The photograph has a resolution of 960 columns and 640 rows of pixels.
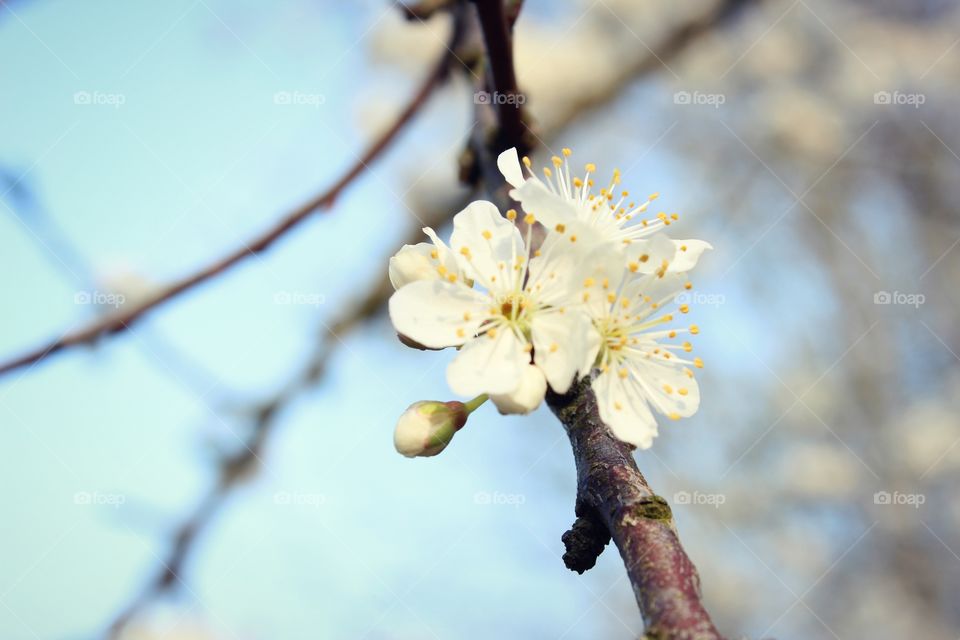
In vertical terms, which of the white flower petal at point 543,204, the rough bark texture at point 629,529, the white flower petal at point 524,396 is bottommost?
the rough bark texture at point 629,529

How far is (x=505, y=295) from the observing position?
44.4 inches

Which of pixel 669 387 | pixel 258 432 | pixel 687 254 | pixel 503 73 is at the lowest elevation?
pixel 258 432

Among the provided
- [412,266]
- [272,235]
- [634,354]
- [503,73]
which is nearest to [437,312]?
[412,266]

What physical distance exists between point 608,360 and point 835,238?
11.5 feet

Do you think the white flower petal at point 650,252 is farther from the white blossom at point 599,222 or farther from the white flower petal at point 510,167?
the white flower petal at point 510,167

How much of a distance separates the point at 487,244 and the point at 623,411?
30 centimetres

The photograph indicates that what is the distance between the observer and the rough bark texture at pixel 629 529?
2.59 ft

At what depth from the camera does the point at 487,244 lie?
1.14 m

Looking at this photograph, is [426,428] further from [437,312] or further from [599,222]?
[599,222]

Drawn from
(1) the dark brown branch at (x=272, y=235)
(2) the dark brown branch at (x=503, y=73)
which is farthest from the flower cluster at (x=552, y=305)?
(1) the dark brown branch at (x=272, y=235)

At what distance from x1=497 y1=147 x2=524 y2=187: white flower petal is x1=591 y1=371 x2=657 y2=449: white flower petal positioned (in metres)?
0.33

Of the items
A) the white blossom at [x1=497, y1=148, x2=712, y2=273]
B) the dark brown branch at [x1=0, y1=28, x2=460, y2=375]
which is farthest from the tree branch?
the dark brown branch at [x1=0, y1=28, x2=460, y2=375]

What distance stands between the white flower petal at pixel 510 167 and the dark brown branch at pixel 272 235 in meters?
0.80

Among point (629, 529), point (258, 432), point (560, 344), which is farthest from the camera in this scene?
point (258, 432)
